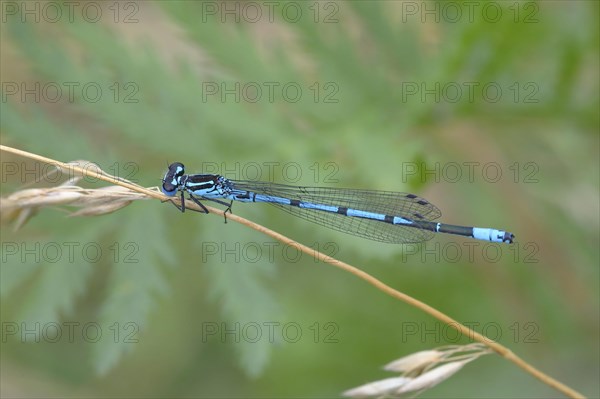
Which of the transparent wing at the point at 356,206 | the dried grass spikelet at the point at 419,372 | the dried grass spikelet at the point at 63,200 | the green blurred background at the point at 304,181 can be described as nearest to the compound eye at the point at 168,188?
the green blurred background at the point at 304,181

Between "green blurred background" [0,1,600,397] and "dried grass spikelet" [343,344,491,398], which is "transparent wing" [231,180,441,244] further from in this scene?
"dried grass spikelet" [343,344,491,398]

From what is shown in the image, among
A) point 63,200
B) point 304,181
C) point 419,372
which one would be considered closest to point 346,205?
point 304,181

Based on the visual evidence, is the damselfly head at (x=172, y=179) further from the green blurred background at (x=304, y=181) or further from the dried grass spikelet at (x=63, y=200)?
the dried grass spikelet at (x=63, y=200)

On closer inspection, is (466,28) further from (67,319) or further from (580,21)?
(67,319)

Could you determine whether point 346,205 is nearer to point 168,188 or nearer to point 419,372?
point 168,188

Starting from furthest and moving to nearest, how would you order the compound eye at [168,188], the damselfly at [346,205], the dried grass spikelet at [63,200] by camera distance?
the damselfly at [346,205] → the compound eye at [168,188] → the dried grass spikelet at [63,200]

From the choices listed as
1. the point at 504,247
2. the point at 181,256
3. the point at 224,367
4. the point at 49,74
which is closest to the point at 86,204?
the point at 49,74

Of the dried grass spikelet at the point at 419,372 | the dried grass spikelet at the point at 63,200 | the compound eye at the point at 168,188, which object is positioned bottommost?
the dried grass spikelet at the point at 419,372

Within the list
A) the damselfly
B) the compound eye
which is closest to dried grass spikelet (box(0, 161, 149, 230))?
the compound eye
